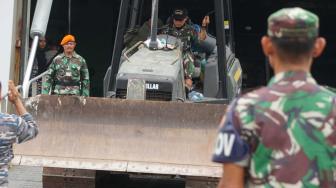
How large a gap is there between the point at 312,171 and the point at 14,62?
853 centimetres

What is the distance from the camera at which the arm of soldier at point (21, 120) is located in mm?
4199

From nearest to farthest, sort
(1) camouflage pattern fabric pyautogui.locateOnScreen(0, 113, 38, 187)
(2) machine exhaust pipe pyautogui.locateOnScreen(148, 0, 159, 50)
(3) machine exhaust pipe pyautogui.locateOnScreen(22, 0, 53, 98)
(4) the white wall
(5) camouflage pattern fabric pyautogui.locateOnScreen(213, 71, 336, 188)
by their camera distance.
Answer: (5) camouflage pattern fabric pyautogui.locateOnScreen(213, 71, 336, 188) < (1) camouflage pattern fabric pyautogui.locateOnScreen(0, 113, 38, 187) < (2) machine exhaust pipe pyautogui.locateOnScreen(148, 0, 159, 50) < (3) machine exhaust pipe pyautogui.locateOnScreen(22, 0, 53, 98) < (4) the white wall

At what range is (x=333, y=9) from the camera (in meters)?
19.0

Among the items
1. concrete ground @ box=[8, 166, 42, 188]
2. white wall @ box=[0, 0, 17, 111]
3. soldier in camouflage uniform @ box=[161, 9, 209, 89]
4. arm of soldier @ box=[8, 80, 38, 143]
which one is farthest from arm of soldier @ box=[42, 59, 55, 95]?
arm of soldier @ box=[8, 80, 38, 143]

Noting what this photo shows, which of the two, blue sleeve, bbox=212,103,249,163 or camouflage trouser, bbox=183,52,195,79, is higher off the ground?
camouflage trouser, bbox=183,52,195,79

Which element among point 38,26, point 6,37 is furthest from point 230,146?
point 6,37

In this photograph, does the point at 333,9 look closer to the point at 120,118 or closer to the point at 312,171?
the point at 120,118

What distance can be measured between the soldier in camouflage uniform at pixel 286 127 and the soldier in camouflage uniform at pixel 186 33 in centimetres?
550

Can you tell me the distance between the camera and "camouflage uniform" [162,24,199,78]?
795 centimetres

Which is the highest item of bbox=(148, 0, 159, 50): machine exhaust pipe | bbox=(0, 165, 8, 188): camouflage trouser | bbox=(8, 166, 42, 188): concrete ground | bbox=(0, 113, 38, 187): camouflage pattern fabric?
bbox=(148, 0, 159, 50): machine exhaust pipe

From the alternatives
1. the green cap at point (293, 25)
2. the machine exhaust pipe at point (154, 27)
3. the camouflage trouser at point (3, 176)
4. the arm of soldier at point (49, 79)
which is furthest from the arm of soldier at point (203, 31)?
the green cap at point (293, 25)

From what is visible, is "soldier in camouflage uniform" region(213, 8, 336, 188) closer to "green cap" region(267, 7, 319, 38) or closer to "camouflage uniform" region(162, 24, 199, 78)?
"green cap" region(267, 7, 319, 38)

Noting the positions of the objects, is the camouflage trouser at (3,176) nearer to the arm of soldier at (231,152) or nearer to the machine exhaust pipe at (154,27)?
the arm of soldier at (231,152)

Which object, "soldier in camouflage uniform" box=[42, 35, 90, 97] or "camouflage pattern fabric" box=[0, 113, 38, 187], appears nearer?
"camouflage pattern fabric" box=[0, 113, 38, 187]
